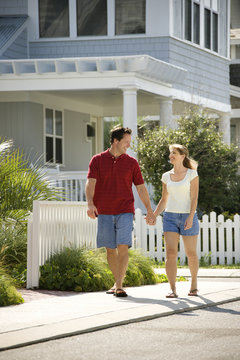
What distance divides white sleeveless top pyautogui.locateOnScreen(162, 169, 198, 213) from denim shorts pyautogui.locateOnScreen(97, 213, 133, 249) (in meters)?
0.52

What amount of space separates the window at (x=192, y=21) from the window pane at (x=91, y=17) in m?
2.34

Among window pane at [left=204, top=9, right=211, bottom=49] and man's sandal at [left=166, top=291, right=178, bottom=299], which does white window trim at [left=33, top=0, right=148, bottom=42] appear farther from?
man's sandal at [left=166, top=291, right=178, bottom=299]

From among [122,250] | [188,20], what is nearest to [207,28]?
[188,20]

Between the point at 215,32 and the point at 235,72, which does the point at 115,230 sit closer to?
the point at 215,32

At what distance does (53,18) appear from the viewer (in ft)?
71.3

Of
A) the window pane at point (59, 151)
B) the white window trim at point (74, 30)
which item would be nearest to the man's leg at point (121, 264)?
the white window trim at point (74, 30)

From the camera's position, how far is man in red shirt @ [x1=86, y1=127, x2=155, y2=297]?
30.0ft

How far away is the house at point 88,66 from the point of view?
18.9 meters

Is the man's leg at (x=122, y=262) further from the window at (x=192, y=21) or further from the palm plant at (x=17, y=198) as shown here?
the window at (x=192, y=21)

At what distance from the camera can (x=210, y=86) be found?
2350cm

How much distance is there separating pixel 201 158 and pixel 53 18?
677 centimetres

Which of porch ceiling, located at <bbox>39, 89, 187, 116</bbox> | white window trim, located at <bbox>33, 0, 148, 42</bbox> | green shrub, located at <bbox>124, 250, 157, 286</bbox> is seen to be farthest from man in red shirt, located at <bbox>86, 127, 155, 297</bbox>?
white window trim, located at <bbox>33, 0, 148, 42</bbox>

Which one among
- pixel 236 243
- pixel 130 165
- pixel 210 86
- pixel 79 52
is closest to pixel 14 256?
pixel 130 165

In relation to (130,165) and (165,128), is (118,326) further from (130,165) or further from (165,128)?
(165,128)
